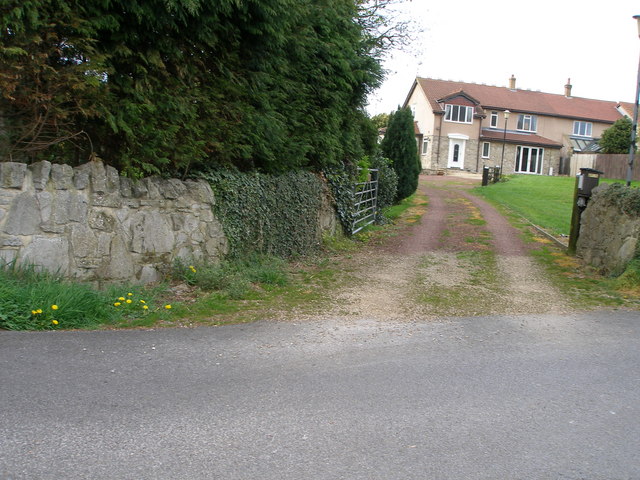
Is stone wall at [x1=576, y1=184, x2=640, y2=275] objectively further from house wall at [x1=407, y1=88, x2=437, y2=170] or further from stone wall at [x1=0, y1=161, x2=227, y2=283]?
house wall at [x1=407, y1=88, x2=437, y2=170]

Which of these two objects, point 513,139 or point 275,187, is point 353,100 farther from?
point 513,139

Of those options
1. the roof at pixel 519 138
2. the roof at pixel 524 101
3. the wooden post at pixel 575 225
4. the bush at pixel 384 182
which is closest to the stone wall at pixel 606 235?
the wooden post at pixel 575 225

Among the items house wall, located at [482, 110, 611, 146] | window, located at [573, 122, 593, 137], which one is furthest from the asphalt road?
window, located at [573, 122, 593, 137]

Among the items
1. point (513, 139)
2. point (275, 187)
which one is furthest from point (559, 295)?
point (513, 139)

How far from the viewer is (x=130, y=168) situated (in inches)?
301

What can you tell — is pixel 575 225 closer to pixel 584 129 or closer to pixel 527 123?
pixel 527 123

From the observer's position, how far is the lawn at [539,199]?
19.8 meters

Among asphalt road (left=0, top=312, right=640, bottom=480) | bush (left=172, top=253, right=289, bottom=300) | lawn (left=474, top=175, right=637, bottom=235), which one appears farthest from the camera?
lawn (left=474, top=175, right=637, bottom=235)

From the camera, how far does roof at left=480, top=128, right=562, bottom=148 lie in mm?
48844

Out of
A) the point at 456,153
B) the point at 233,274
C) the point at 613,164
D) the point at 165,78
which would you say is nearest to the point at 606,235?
the point at 233,274

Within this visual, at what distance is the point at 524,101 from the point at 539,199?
93.1 feet

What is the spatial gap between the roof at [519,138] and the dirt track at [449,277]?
32.5 metres

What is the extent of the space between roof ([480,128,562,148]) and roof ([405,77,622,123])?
2.08 meters

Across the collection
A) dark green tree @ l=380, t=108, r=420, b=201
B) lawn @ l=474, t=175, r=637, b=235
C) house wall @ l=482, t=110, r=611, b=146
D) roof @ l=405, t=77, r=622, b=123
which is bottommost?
lawn @ l=474, t=175, r=637, b=235
